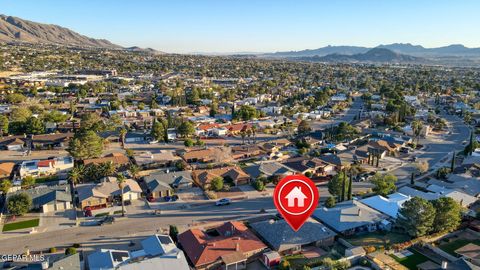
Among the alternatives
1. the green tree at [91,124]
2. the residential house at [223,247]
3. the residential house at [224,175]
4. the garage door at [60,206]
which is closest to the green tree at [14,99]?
the green tree at [91,124]

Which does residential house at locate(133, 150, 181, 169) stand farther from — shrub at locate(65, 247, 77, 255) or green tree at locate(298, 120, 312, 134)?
green tree at locate(298, 120, 312, 134)

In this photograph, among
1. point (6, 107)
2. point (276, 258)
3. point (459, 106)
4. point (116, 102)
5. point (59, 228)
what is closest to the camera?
point (276, 258)

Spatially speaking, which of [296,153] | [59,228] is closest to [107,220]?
[59,228]

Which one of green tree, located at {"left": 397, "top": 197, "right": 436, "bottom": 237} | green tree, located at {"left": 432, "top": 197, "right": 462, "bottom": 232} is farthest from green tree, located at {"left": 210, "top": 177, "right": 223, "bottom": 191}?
green tree, located at {"left": 432, "top": 197, "right": 462, "bottom": 232}

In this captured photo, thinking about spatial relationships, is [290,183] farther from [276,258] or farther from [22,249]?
[22,249]

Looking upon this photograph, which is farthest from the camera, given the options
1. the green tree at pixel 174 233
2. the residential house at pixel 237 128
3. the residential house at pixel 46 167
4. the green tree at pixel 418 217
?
the residential house at pixel 237 128

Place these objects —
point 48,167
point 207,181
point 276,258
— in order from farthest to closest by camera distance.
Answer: point 48,167
point 207,181
point 276,258

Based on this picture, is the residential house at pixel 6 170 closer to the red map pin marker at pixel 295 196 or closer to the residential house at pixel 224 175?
the residential house at pixel 224 175
